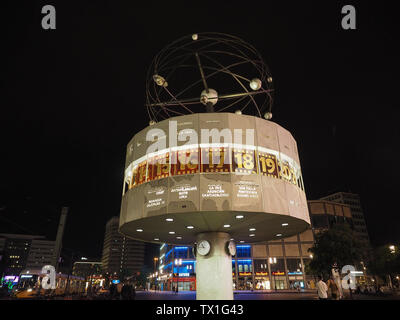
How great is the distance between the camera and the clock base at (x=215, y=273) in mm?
20047

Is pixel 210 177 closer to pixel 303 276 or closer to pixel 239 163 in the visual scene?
pixel 239 163

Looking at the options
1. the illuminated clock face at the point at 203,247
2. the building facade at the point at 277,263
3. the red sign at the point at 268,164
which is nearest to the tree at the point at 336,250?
the illuminated clock face at the point at 203,247

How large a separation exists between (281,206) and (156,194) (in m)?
8.64

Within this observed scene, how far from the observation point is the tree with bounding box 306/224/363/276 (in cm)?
3750

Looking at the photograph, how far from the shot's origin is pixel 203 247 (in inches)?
851

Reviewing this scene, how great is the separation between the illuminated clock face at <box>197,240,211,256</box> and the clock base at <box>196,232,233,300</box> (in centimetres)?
25

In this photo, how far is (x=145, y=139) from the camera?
21.8m

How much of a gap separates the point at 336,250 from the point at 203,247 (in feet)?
83.0

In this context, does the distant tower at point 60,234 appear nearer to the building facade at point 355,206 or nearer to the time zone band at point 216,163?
the time zone band at point 216,163

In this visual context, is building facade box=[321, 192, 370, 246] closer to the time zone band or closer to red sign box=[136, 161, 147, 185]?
the time zone band

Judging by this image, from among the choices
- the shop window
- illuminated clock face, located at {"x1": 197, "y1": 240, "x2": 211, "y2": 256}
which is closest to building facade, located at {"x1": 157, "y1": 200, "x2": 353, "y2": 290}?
the shop window

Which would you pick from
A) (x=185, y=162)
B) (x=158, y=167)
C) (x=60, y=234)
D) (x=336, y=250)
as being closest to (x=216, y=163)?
(x=185, y=162)

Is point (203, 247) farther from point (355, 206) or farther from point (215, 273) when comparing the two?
point (355, 206)

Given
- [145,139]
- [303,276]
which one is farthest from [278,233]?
[303,276]
